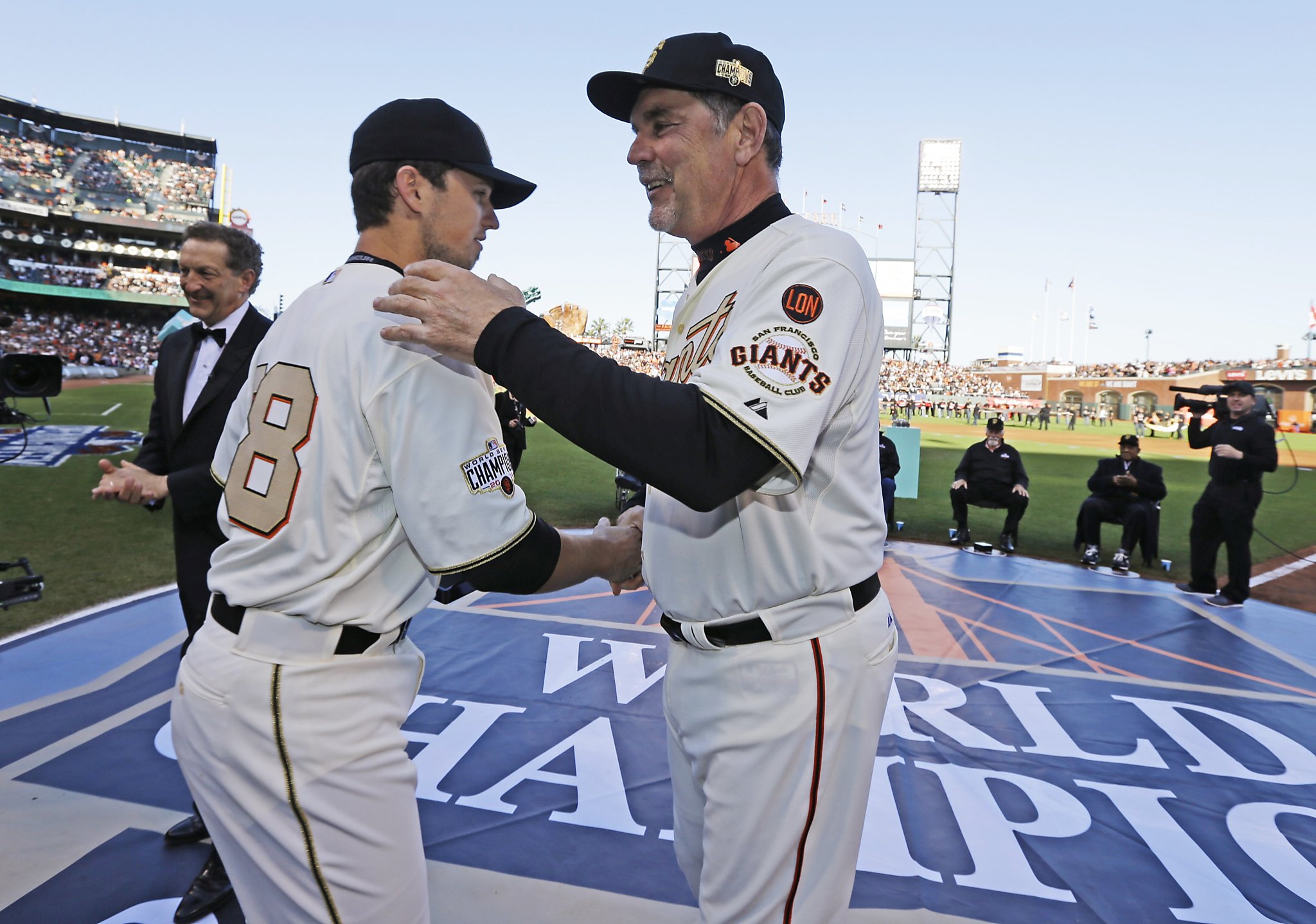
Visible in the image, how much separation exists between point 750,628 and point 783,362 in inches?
24.6

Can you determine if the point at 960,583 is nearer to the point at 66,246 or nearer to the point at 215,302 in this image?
the point at 215,302

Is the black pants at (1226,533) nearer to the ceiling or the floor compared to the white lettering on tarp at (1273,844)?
nearer to the ceiling

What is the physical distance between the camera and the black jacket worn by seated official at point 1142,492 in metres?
9.23

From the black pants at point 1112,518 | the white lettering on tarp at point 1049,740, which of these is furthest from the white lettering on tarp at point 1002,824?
the black pants at point 1112,518

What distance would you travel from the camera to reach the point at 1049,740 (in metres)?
4.21

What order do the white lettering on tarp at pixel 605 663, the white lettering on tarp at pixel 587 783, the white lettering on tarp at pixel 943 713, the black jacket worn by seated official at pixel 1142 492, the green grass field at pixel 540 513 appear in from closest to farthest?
1. the white lettering on tarp at pixel 587 783
2. the white lettering on tarp at pixel 943 713
3. the white lettering on tarp at pixel 605 663
4. the green grass field at pixel 540 513
5. the black jacket worn by seated official at pixel 1142 492

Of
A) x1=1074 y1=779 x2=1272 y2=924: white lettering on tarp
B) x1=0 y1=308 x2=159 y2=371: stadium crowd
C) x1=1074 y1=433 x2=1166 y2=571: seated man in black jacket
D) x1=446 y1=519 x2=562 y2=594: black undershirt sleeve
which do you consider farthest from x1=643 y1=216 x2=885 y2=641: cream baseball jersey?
x1=0 y1=308 x2=159 y2=371: stadium crowd

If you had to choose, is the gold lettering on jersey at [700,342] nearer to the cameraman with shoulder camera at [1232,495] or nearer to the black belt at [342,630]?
the black belt at [342,630]

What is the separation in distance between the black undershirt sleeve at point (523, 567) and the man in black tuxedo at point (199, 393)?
1812 mm

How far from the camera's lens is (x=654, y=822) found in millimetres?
3305

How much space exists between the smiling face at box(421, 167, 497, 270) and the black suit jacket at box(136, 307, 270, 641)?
1.65 metres

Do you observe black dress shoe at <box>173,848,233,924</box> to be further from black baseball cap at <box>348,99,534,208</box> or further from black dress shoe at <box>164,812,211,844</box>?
black baseball cap at <box>348,99,534,208</box>

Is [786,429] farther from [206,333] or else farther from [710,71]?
[206,333]

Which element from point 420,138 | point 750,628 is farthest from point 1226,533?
point 420,138
